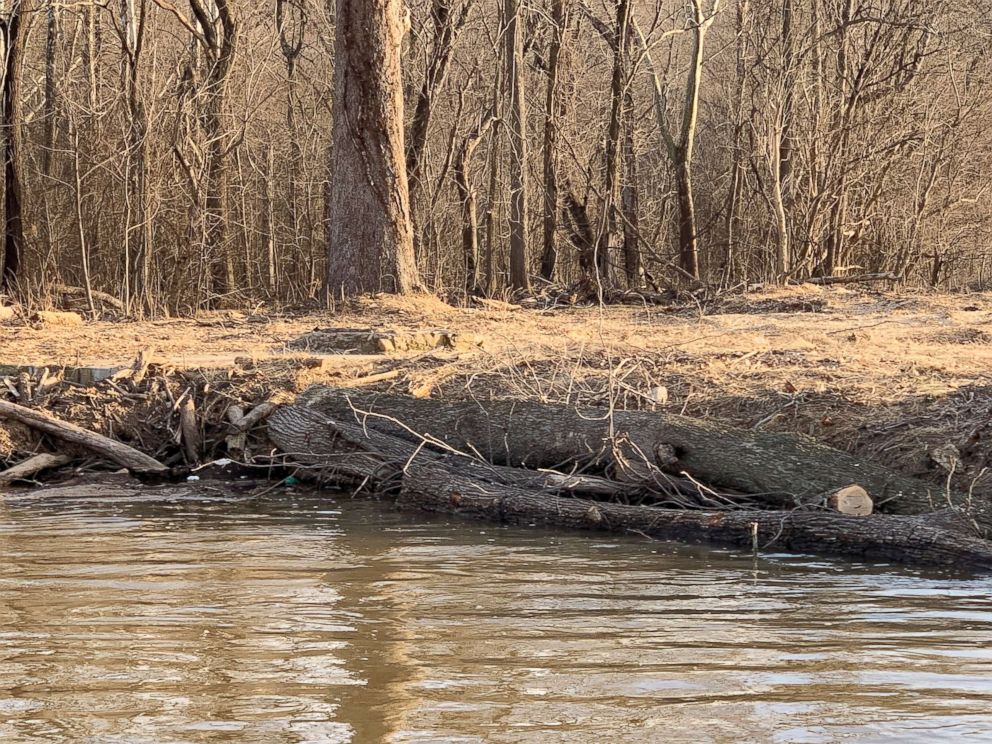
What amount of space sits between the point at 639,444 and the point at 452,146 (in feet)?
43.2

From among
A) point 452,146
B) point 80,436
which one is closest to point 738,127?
point 452,146

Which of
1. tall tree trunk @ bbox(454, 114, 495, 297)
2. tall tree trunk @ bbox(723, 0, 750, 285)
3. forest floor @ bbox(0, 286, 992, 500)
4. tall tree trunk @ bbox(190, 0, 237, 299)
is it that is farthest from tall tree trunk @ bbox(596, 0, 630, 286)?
tall tree trunk @ bbox(190, 0, 237, 299)

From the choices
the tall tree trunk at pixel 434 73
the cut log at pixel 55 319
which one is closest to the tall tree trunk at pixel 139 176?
the cut log at pixel 55 319

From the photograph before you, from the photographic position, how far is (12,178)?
17.6 meters

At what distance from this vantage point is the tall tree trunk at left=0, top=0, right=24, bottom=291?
1736 centimetres

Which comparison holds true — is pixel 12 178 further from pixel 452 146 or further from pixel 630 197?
pixel 630 197

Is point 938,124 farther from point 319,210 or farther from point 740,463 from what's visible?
point 740,463

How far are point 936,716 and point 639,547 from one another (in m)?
3.19

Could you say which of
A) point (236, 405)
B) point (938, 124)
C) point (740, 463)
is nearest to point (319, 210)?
point (938, 124)

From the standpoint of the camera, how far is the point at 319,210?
22.7m

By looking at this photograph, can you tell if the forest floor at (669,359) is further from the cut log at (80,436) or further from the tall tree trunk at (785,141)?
the tall tree trunk at (785,141)

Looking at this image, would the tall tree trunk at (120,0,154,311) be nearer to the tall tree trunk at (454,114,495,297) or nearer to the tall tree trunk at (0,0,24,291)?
the tall tree trunk at (0,0,24,291)

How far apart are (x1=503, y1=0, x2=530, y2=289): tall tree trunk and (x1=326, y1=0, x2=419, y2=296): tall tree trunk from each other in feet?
13.4

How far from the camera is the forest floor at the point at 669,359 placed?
8031 millimetres
